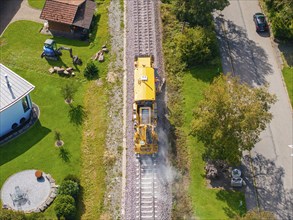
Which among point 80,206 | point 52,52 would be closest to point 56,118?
point 52,52

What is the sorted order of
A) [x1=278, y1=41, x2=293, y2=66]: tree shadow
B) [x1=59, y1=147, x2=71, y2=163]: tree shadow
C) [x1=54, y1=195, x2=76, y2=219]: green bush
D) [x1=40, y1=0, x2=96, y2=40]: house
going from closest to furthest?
[x1=54, y1=195, x2=76, y2=219]: green bush < [x1=59, y1=147, x2=71, y2=163]: tree shadow < [x1=278, y1=41, x2=293, y2=66]: tree shadow < [x1=40, y1=0, x2=96, y2=40]: house

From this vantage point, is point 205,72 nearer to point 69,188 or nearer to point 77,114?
point 77,114

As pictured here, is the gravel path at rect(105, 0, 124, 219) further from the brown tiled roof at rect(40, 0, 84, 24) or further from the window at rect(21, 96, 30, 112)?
the window at rect(21, 96, 30, 112)

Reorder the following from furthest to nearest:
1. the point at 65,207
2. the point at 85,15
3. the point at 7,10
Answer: the point at 7,10
the point at 85,15
the point at 65,207

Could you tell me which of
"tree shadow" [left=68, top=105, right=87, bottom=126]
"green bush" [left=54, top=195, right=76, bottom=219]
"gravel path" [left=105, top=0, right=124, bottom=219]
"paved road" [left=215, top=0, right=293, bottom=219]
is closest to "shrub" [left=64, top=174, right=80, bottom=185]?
"green bush" [left=54, top=195, right=76, bottom=219]

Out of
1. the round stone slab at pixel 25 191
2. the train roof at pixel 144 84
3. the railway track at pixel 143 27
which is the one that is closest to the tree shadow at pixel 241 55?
the railway track at pixel 143 27

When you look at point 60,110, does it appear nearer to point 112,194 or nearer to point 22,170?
point 22,170
